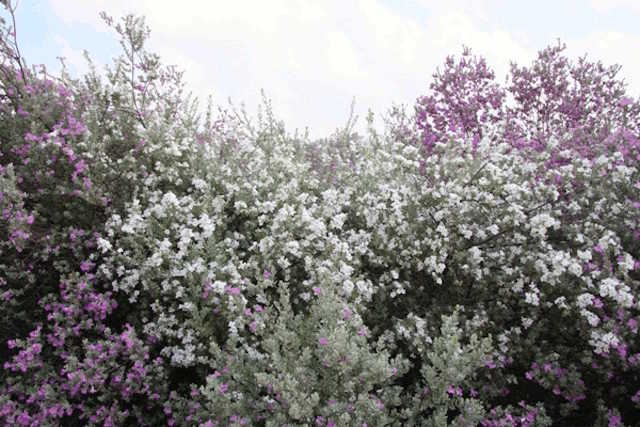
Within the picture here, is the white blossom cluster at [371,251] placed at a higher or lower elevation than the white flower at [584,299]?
higher

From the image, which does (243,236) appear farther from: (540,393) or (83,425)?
(540,393)

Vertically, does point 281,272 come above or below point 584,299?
above

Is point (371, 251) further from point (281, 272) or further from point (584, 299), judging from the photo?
point (584, 299)

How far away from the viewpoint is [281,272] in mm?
5172

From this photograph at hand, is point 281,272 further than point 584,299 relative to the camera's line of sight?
Yes

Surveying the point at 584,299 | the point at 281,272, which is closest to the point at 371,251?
the point at 281,272

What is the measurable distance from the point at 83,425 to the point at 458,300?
13.5 feet

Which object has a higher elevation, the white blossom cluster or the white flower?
the white blossom cluster

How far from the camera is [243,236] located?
5.44 metres

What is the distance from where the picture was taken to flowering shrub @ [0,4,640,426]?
15.4 feet

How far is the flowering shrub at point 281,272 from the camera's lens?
15.4 feet

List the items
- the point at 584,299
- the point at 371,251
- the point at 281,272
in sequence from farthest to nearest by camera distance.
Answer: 1. the point at 371,251
2. the point at 281,272
3. the point at 584,299

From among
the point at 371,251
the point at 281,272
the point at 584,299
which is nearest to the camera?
the point at 584,299

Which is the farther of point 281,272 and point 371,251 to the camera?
point 371,251
